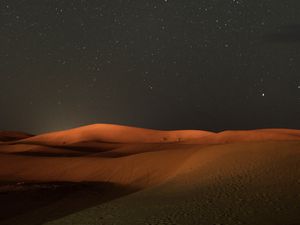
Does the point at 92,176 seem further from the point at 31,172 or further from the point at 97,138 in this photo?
the point at 97,138

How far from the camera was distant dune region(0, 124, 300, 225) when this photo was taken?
11141mm

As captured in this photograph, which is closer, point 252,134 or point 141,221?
point 141,221

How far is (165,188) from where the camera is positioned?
15281 millimetres

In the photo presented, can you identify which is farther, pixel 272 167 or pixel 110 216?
pixel 272 167

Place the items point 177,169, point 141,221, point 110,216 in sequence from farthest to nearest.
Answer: point 177,169 → point 110,216 → point 141,221

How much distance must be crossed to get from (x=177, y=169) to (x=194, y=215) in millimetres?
8423

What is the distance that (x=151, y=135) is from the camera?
2682 inches

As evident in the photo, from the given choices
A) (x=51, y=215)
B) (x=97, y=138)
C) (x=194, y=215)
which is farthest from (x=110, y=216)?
(x=97, y=138)

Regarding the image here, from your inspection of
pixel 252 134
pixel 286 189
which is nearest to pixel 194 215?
pixel 286 189

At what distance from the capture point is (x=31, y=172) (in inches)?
1005

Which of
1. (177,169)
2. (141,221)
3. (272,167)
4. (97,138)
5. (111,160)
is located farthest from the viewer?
(97,138)

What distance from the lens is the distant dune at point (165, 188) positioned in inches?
439

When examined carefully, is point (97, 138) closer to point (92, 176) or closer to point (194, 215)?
point (92, 176)

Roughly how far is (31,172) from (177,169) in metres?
9.97
